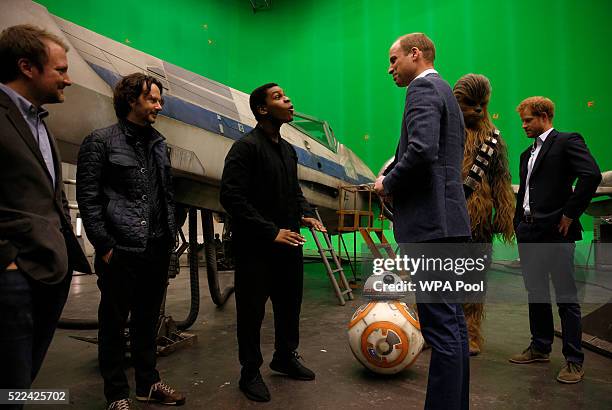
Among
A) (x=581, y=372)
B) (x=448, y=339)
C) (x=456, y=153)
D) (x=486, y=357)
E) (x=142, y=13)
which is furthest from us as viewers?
(x=142, y=13)

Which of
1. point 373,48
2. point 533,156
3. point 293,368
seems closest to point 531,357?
point 533,156

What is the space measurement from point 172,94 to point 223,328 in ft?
6.51

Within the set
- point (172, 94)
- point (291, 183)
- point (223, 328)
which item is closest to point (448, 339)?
point (291, 183)

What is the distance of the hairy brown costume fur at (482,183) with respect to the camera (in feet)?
8.21

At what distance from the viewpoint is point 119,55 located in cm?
308

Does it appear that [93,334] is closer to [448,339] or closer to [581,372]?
[448,339]

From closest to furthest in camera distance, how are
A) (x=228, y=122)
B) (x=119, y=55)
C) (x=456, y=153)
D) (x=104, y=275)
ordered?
(x=456, y=153) < (x=104, y=275) < (x=119, y=55) < (x=228, y=122)

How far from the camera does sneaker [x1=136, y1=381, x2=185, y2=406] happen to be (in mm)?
1897

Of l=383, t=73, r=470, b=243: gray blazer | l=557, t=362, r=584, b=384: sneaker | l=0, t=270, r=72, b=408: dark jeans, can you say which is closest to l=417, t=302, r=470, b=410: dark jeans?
l=383, t=73, r=470, b=243: gray blazer

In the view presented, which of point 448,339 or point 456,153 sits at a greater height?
point 456,153

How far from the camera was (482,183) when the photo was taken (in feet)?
8.34

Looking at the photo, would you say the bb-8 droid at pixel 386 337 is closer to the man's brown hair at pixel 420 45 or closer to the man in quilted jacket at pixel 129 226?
the man in quilted jacket at pixel 129 226

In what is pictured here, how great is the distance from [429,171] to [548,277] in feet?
4.56

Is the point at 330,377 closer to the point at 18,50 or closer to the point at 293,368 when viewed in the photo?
Result: the point at 293,368
